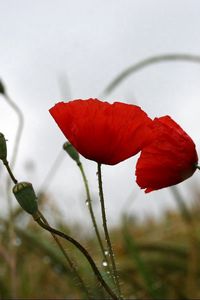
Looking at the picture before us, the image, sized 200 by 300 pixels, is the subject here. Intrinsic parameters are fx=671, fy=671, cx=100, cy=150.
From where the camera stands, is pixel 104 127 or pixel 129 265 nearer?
pixel 104 127

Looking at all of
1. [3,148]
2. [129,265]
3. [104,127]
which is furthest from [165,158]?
[129,265]

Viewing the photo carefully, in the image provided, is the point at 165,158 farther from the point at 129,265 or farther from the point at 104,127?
the point at 129,265

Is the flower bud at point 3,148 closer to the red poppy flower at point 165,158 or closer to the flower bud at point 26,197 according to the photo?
the flower bud at point 26,197

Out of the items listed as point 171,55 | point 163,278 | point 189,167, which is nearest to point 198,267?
point 163,278

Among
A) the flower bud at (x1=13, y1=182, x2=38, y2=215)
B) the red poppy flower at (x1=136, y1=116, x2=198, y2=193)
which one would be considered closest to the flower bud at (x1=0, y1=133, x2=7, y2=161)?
the flower bud at (x1=13, y1=182, x2=38, y2=215)

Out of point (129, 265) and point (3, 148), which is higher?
point (3, 148)

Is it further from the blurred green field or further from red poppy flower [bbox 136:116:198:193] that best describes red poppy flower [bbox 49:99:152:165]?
the blurred green field
